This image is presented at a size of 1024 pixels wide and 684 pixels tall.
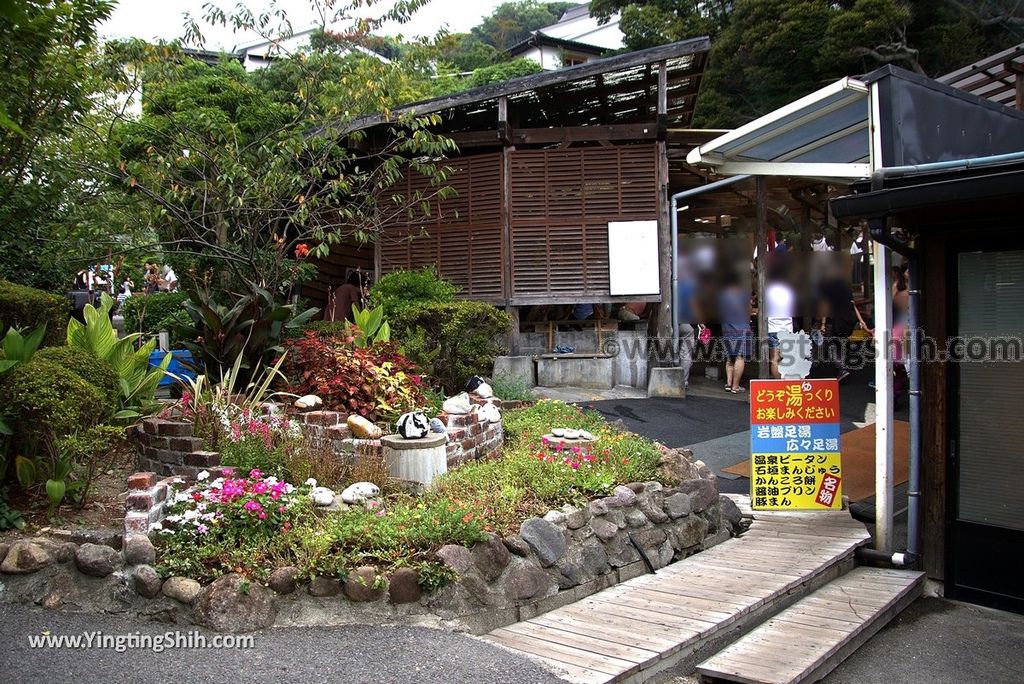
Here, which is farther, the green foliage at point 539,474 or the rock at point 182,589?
the green foliage at point 539,474

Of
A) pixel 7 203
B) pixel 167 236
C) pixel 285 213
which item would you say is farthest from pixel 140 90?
pixel 7 203

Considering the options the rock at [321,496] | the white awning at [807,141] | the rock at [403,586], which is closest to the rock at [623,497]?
the rock at [403,586]

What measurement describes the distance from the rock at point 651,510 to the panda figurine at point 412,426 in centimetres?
183

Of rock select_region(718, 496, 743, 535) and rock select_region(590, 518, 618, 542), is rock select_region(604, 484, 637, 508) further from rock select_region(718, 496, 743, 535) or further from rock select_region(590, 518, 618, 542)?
rock select_region(718, 496, 743, 535)

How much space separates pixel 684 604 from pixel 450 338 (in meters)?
4.28

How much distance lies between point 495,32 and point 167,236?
3707 centimetres

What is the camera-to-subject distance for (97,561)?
15.4 feet

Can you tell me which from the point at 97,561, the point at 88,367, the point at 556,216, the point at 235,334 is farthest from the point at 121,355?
the point at 556,216

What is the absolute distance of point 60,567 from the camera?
473cm

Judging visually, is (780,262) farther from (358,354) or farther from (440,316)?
(358,354)

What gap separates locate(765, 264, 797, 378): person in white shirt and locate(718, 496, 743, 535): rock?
6.04m

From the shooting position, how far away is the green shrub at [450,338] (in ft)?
28.7

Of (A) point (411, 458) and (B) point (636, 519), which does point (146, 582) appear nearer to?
(A) point (411, 458)

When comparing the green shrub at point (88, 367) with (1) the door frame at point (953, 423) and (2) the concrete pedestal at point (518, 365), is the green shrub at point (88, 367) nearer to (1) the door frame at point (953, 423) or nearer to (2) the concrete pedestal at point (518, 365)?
(1) the door frame at point (953, 423)
